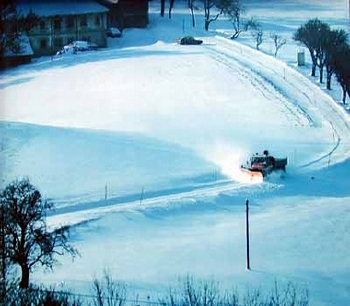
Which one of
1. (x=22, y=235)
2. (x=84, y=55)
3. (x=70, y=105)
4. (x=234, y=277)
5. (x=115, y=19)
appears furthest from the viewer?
(x=115, y=19)

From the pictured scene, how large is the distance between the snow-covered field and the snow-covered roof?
139 cm

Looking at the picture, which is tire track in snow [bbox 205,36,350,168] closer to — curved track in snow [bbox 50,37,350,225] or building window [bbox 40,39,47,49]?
curved track in snow [bbox 50,37,350,225]

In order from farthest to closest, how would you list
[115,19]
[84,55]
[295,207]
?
[115,19], [84,55], [295,207]

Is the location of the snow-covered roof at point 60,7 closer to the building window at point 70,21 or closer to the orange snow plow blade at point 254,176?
the building window at point 70,21

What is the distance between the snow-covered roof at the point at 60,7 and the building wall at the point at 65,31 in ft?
0.23

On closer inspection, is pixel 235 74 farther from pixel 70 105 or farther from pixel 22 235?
pixel 22 235

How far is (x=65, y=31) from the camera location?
46.3 ft

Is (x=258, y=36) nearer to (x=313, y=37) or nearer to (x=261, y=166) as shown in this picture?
(x=313, y=37)

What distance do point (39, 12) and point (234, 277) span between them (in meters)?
9.60

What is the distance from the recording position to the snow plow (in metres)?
7.22

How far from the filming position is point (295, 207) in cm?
657

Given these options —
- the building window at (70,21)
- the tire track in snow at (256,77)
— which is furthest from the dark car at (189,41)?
the building window at (70,21)

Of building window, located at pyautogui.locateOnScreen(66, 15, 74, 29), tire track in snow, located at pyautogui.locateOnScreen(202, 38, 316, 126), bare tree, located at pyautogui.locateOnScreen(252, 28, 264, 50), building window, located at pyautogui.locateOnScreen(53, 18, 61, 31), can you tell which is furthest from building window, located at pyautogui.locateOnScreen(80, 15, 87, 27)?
bare tree, located at pyautogui.locateOnScreen(252, 28, 264, 50)

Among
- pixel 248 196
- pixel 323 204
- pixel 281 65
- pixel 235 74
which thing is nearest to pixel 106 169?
pixel 248 196
